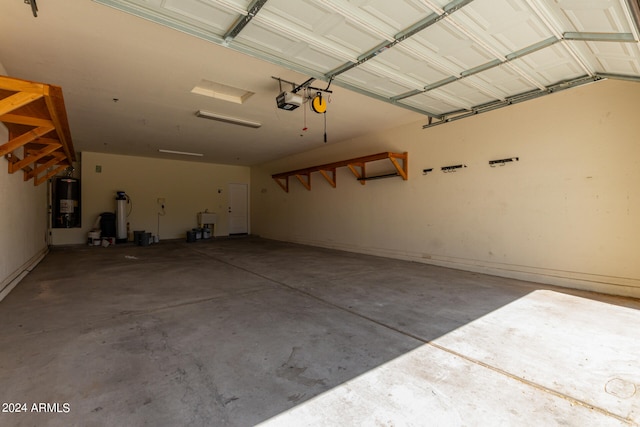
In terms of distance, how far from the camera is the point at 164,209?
1001 centimetres

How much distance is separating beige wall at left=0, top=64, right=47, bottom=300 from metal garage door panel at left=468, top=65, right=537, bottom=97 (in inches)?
235

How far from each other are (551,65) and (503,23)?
127 cm

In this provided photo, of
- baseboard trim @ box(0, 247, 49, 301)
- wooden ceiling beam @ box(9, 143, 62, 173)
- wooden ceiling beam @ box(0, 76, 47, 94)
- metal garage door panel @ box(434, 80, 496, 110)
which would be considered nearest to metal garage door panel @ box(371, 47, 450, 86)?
metal garage door panel @ box(434, 80, 496, 110)

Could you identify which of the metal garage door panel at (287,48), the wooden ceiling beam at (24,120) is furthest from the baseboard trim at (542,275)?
the wooden ceiling beam at (24,120)

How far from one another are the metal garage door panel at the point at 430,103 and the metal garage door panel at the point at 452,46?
95 cm

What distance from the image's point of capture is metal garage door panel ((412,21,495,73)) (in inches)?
103

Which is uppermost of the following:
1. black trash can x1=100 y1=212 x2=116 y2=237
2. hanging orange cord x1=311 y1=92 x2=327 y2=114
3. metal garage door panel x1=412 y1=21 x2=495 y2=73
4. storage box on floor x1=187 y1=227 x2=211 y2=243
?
metal garage door panel x1=412 y1=21 x2=495 y2=73

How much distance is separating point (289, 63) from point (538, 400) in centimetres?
351

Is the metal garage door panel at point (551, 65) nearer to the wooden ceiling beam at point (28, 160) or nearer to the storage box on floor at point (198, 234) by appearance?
the wooden ceiling beam at point (28, 160)

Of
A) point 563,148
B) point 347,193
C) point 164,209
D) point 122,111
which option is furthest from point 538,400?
point 164,209

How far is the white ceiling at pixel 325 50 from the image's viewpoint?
2.36m

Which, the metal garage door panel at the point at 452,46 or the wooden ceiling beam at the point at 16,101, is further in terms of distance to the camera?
Answer: the metal garage door panel at the point at 452,46

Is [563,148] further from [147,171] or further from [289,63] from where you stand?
[147,171]

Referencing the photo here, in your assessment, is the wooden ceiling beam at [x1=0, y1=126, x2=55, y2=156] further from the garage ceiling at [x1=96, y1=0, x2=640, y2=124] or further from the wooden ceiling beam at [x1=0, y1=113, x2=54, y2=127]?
the garage ceiling at [x1=96, y1=0, x2=640, y2=124]
